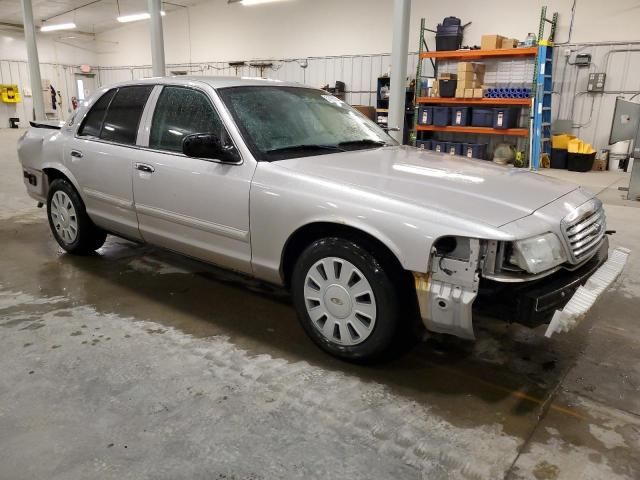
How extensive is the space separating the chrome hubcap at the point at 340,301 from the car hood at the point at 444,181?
0.42 m

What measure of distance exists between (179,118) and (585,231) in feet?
7.95

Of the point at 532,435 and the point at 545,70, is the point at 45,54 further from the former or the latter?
the point at 532,435

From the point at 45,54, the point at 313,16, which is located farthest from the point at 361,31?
the point at 45,54

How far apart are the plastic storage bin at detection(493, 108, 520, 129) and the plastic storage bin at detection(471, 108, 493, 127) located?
114 millimetres

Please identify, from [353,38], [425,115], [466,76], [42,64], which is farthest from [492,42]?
[42,64]

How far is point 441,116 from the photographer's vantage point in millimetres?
10328

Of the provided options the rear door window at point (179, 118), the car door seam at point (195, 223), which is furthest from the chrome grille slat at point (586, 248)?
the rear door window at point (179, 118)

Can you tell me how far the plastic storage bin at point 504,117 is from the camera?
31.3 ft

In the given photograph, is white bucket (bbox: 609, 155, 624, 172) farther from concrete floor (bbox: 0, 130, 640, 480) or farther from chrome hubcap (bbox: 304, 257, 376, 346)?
chrome hubcap (bbox: 304, 257, 376, 346)

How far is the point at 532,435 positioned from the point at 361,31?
41.4 feet

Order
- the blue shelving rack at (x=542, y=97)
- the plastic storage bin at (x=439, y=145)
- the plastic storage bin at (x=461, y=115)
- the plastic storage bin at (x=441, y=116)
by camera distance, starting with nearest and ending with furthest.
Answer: the blue shelving rack at (x=542, y=97), the plastic storage bin at (x=461, y=115), the plastic storage bin at (x=441, y=116), the plastic storage bin at (x=439, y=145)

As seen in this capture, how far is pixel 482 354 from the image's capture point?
268cm

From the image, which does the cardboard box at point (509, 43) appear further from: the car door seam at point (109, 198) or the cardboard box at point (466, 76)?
the car door seam at point (109, 198)

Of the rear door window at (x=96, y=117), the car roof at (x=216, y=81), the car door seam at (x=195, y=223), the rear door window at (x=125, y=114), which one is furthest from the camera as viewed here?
the rear door window at (x=96, y=117)
